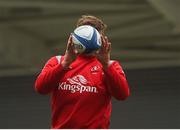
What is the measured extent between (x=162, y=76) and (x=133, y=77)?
2.26ft

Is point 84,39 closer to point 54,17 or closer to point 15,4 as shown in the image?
point 15,4

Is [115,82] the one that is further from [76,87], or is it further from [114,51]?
[114,51]

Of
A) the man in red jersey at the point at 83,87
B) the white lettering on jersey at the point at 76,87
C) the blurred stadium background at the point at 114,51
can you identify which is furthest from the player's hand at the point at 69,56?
the blurred stadium background at the point at 114,51

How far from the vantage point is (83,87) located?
4262 millimetres

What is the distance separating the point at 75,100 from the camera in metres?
4.24

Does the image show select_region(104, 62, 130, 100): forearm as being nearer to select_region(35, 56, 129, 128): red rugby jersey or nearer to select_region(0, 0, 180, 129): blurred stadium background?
select_region(35, 56, 129, 128): red rugby jersey

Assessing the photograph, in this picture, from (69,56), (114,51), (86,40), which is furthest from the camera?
(114,51)

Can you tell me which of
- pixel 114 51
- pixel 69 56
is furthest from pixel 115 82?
pixel 114 51

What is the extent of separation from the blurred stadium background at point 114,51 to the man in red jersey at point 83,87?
7897 mm

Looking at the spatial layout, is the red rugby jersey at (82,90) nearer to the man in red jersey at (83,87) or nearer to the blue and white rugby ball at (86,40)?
the man in red jersey at (83,87)

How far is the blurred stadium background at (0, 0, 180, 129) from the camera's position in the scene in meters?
13.3

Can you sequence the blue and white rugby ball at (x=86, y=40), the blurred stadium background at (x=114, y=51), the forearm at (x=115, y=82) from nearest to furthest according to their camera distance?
the blue and white rugby ball at (x=86, y=40), the forearm at (x=115, y=82), the blurred stadium background at (x=114, y=51)

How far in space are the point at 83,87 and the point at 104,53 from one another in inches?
9.8

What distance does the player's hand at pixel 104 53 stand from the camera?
13.5 feet
